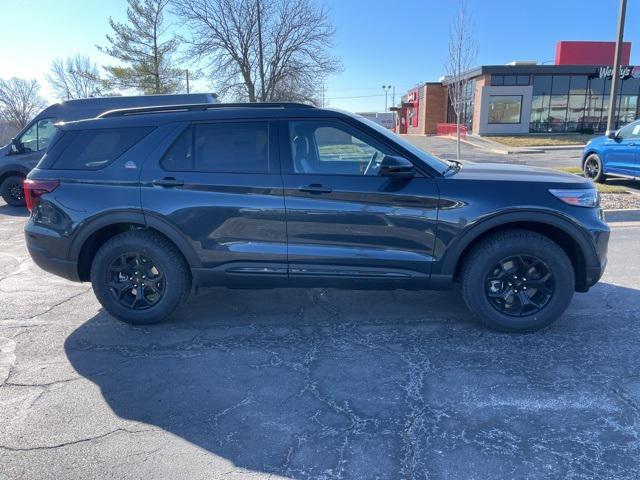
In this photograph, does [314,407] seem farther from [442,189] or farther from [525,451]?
[442,189]

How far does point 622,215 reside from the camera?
837cm

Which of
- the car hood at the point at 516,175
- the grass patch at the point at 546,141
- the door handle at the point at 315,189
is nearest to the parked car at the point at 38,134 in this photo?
the door handle at the point at 315,189

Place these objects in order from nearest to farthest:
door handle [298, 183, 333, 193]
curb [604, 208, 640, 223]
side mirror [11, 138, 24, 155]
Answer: door handle [298, 183, 333, 193], curb [604, 208, 640, 223], side mirror [11, 138, 24, 155]

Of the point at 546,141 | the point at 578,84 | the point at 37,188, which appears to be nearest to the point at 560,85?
the point at 578,84

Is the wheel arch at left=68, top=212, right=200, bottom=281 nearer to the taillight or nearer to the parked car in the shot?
the taillight

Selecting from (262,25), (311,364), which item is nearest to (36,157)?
(311,364)

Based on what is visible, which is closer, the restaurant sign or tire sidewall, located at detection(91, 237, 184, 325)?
tire sidewall, located at detection(91, 237, 184, 325)

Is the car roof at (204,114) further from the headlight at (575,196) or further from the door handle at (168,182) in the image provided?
the headlight at (575,196)

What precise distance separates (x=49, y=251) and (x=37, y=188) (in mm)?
546

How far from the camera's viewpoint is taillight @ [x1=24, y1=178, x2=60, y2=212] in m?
4.08

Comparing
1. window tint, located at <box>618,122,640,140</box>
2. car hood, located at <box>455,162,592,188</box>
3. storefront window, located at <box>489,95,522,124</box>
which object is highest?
storefront window, located at <box>489,95,522,124</box>

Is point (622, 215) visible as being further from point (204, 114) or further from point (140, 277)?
point (140, 277)

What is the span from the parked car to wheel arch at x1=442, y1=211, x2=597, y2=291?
7.84 m

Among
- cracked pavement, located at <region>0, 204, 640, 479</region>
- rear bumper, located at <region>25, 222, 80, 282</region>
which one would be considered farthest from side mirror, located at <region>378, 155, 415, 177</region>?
rear bumper, located at <region>25, 222, 80, 282</region>
